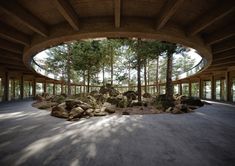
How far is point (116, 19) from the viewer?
164 inches

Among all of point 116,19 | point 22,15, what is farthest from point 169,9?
point 22,15

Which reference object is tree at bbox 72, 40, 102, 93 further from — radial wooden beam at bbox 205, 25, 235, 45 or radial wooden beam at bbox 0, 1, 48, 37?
radial wooden beam at bbox 205, 25, 235, 45

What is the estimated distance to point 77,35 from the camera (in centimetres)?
496

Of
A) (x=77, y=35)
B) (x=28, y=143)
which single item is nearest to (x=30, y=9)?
(x=77, y=35)

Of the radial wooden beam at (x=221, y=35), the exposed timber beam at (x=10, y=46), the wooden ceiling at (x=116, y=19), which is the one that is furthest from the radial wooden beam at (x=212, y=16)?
the exposed timber beam at (x=10, y=46)

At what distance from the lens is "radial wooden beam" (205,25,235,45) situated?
4.98 meters

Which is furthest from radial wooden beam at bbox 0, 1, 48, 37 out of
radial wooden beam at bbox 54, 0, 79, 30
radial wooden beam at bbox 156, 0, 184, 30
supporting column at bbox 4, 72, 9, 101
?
supporting column at bbox 4, 72, 9, 101

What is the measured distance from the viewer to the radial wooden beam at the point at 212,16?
3652mm

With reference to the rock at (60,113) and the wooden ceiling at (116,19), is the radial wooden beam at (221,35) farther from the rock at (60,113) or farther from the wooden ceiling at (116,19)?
the rock at (60,113)

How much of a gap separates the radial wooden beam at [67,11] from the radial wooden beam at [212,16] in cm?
399

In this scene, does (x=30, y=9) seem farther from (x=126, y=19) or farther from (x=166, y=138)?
(x=166, y=138)

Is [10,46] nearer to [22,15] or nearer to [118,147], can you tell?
[22,15]

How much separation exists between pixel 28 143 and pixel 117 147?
2.38m

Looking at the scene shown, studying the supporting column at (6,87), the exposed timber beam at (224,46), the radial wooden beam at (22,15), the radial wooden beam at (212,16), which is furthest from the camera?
the supporting column at (6,87)
